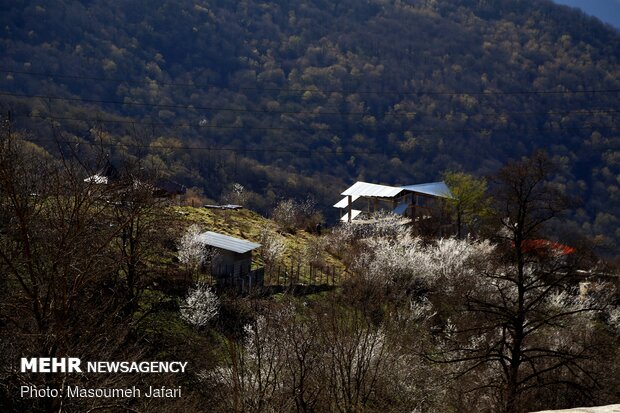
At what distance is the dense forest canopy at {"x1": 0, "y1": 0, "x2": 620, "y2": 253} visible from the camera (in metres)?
87.6

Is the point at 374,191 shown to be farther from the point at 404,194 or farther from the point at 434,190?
the point at 434,190

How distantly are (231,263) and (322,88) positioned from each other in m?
106

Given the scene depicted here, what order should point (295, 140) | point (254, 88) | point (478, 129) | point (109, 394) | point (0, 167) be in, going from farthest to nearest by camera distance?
point (254, 88) → point (478, 129) → point (295, 140) → point (109, 394) → point (0, 167)

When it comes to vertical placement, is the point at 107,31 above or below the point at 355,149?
above

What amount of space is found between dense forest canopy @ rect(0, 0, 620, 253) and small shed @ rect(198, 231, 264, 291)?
4536 centimetres

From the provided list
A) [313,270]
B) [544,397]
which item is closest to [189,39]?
[313,270]

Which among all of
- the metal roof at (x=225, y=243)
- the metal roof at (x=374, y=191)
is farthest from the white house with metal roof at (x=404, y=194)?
the metal roof at (x=225, y=243)

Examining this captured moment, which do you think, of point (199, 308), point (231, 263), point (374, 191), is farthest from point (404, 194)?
point (199, 308)

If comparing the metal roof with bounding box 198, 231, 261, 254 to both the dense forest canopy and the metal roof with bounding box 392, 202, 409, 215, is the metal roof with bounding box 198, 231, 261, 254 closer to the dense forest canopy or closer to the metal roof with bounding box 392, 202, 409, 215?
the metal roof with bounding box 392, 202, 409, 215

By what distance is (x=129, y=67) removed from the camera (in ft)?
393

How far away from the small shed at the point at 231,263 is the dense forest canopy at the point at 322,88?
45355 mm

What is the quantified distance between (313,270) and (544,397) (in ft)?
41.0

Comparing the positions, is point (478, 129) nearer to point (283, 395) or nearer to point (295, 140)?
point (295, 140)

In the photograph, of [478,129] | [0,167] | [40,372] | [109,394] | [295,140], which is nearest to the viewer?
[0,167]
